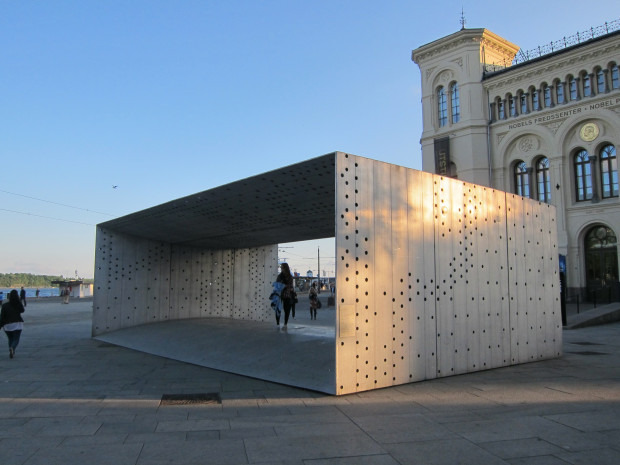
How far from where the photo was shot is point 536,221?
411 inches

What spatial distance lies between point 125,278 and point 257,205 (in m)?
6.39

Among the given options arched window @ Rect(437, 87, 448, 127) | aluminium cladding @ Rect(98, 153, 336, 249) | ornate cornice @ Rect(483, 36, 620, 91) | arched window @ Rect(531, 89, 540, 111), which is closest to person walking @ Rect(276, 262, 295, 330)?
aluminium cladding @ Rect(98, 153, 336, 249)

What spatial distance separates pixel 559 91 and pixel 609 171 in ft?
19.3

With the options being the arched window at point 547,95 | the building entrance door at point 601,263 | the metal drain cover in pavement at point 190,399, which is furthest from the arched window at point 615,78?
the metal drain cover in pavement at point 190,399

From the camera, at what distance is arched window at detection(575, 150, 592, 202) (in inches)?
1081

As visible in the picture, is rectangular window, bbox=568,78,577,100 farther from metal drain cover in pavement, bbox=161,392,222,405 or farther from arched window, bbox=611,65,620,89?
metal drain cover in pavement, bbox=161,392,222,405

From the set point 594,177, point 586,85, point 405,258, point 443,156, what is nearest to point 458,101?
point 443,156

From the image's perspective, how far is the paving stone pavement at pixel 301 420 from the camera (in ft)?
14.0

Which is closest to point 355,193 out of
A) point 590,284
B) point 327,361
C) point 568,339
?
point 327,361

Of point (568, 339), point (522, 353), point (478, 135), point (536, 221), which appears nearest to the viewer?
point (522, 353)

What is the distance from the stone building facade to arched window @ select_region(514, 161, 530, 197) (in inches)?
2.7

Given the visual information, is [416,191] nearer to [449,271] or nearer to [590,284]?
[449,271]

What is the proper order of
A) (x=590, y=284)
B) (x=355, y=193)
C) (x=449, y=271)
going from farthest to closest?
(x=590, y=284), (x=449, y=271), (x=355, y=193)

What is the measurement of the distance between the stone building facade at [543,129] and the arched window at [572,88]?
5 cm
